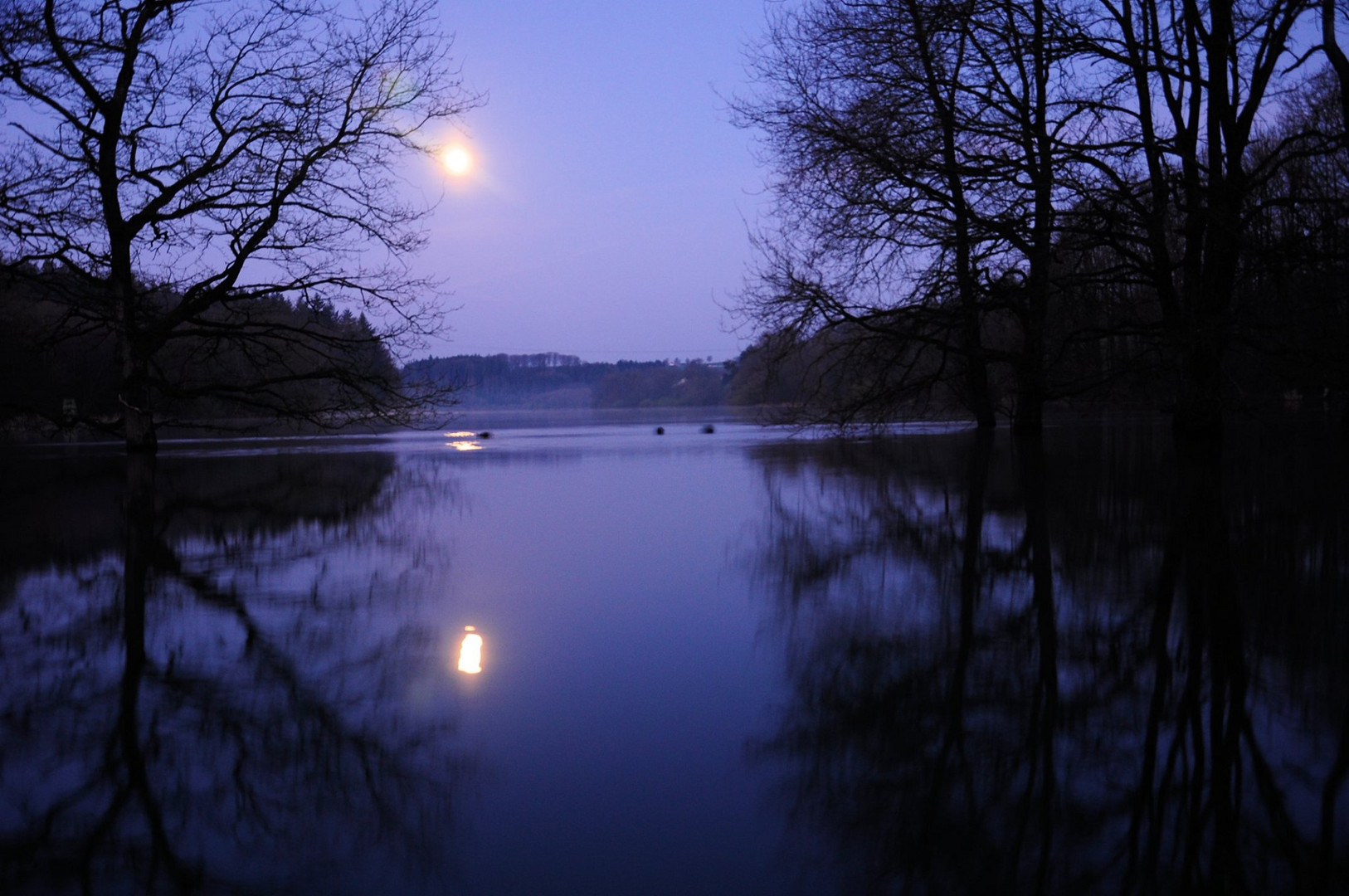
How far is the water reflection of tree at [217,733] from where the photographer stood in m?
2.24

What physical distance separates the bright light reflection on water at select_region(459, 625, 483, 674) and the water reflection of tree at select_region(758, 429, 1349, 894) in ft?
3.74

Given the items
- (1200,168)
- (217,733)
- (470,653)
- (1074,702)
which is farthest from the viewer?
(1200,168)

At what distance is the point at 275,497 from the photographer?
33.3 feet

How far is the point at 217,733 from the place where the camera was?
9.86 ft

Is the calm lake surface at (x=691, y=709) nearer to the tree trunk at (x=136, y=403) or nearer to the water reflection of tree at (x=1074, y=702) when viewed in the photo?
the water reflection of tree at (x=1074, y=702)

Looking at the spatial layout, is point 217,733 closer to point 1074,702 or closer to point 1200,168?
point 1074,702

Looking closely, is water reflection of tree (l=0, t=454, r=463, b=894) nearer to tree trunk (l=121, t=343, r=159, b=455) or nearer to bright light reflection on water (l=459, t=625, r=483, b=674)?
bright light reflection on water (l=459, t=625, r=483, b=674)

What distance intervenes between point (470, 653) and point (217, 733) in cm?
111

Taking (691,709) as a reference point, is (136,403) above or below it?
above

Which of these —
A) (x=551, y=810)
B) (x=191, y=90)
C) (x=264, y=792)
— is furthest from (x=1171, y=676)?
(x=191, y=90)

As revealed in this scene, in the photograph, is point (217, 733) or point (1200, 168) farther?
point (1200, 168)

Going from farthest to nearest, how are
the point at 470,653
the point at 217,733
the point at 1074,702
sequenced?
the point at 470,653 → the point at 1074,702 → the point at 217,733

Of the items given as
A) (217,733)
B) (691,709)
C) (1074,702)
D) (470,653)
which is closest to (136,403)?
(470,653)

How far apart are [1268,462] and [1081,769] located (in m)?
9.95
